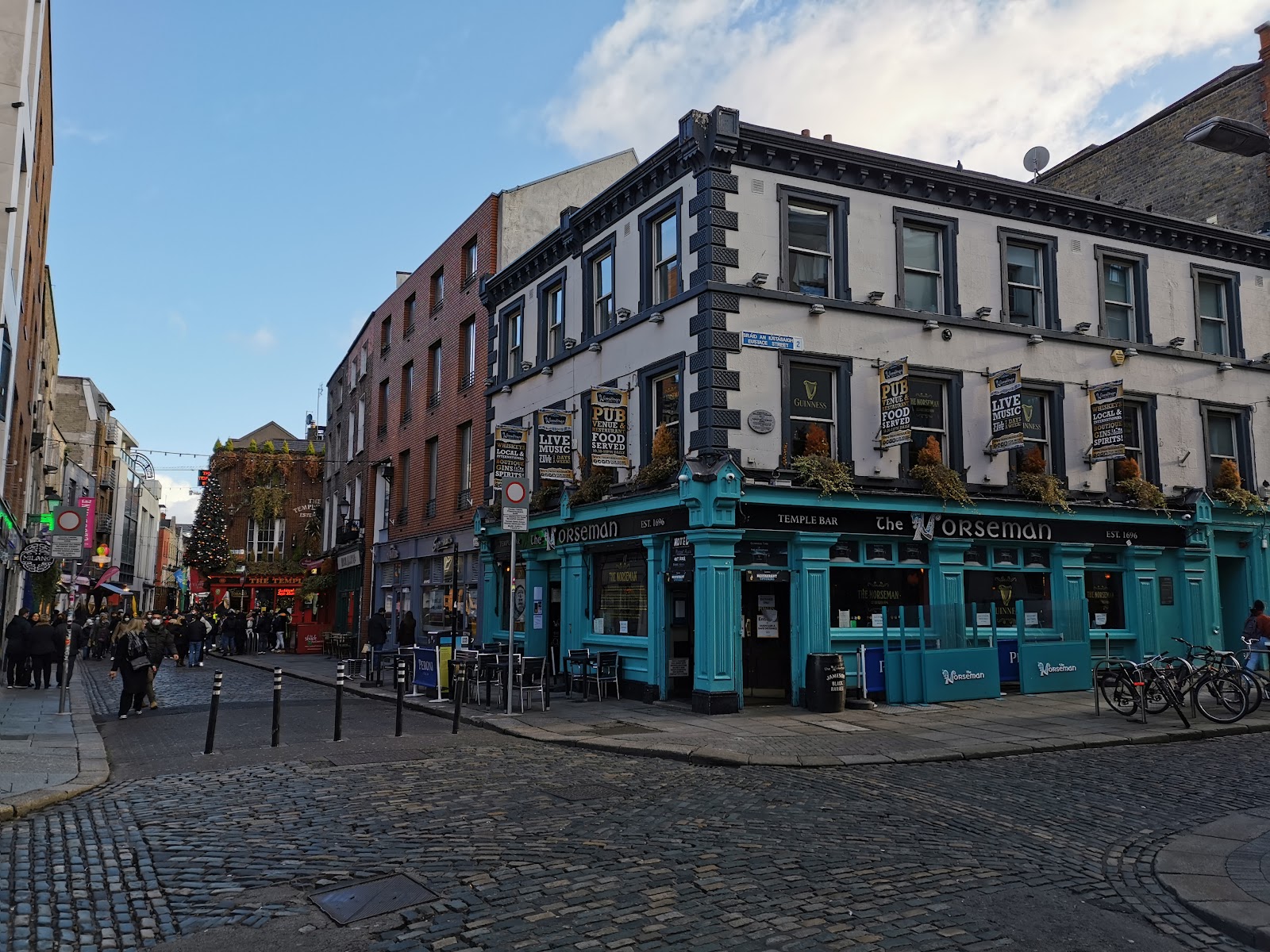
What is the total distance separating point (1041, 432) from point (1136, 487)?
2272mm

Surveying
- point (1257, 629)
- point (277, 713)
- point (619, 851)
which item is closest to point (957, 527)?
point (1257, 629)

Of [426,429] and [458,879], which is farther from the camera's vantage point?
Result: [426,429]

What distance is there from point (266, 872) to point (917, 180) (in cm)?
1660

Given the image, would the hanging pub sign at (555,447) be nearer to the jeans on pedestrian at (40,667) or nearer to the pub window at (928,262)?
the pub window at (928,262)

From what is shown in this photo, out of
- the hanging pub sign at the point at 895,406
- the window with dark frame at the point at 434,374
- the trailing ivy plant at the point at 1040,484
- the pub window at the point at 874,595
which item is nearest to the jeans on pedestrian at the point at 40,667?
the window with dark frame at the point at 434,374

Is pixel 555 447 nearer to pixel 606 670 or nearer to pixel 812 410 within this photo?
pixel 606 670

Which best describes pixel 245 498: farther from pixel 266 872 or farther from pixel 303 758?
pixel 266 872

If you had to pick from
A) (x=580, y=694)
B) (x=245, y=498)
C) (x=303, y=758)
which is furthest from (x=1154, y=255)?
(x=245, y=498)

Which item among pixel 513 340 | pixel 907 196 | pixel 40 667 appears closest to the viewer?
pixel 907 196

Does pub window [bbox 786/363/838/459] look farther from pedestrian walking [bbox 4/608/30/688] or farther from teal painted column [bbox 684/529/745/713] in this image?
pedestrian walking [bbox 4/608/30/688]

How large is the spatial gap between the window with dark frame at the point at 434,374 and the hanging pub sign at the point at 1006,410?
56.4ft

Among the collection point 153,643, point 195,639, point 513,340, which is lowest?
point 195,639

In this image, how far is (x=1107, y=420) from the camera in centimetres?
1933

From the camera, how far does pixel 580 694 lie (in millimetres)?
→ 18750
